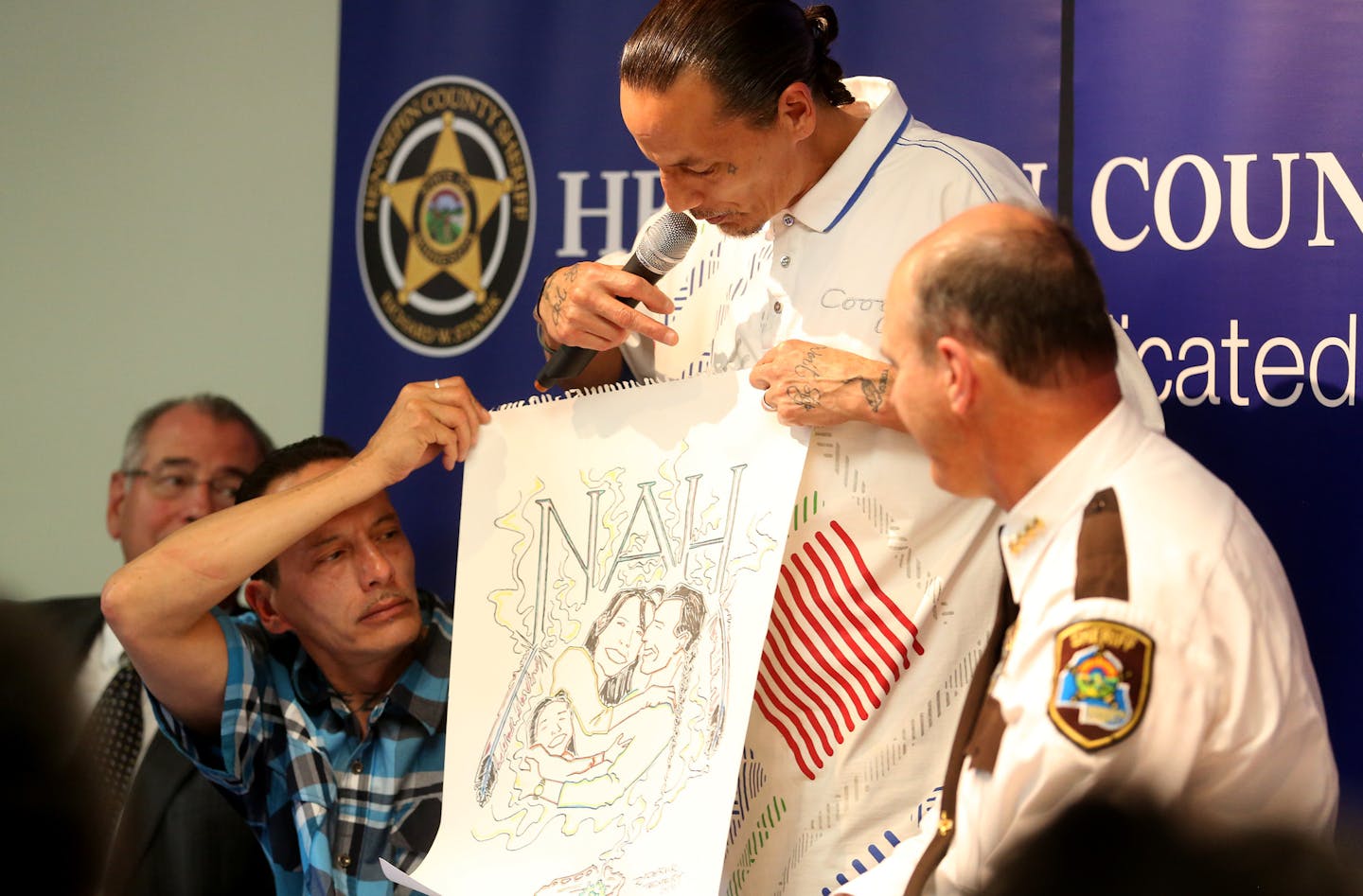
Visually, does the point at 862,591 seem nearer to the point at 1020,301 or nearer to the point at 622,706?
the point at 622,706

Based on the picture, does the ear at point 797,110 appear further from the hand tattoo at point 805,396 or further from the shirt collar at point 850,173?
the hand tattoo at point 805,396

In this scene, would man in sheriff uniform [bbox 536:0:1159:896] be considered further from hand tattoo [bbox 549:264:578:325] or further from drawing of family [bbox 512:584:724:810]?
drawing of family [bbox 512:584:724:810]

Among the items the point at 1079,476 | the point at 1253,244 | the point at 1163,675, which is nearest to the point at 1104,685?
the point at 1163,675

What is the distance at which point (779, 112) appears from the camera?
89.4 inches

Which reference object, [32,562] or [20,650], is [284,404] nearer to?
[32,562]

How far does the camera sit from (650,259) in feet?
7.75

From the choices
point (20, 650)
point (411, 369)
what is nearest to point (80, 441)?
point (411, 369)

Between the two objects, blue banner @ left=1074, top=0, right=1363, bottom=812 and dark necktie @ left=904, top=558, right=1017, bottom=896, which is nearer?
dark necktie @ left=904, top=558, right=1017, bottom=896

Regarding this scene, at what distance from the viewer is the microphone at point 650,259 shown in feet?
7.63

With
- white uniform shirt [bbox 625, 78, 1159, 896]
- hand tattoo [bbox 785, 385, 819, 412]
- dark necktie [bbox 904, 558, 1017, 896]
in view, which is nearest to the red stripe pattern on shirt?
white uniform shirt [bbox 625, 78, 1159, 896]

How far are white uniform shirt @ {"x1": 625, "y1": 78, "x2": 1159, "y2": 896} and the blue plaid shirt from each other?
60cm

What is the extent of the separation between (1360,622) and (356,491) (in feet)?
5.65

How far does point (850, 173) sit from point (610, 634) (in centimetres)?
78

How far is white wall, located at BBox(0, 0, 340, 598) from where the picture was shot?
378cm
